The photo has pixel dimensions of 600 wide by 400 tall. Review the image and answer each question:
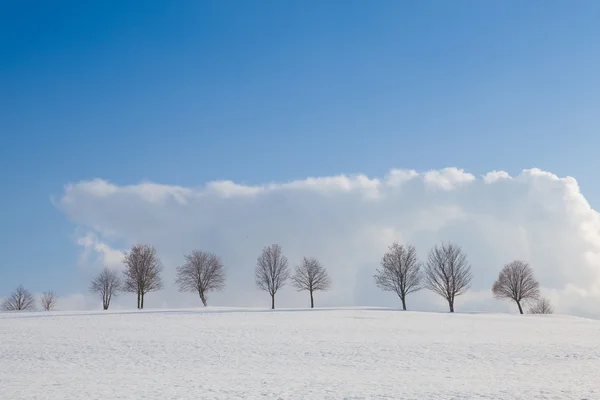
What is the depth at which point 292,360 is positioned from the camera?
24109 mm

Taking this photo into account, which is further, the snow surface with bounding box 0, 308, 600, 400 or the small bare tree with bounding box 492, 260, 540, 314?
the small bare tree with bounding box 492, 260, 540, 314

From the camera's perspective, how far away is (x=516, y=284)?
7594 centimetres

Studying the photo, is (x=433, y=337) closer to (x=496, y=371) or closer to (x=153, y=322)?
(x=496, y=371)

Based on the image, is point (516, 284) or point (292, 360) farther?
point (516, 284)

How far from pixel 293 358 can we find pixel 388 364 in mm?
5194

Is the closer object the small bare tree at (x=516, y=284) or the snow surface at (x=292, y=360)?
the snow surface at (x=292, y=360)

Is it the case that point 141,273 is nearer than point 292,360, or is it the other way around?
point 292,360

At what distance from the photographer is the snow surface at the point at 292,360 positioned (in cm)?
1656

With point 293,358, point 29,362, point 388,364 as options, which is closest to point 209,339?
point 293,358

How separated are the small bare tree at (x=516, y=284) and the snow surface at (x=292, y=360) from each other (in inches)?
1407

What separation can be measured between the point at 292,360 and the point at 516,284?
63.8 metres

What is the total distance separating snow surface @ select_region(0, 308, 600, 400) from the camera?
16562mm

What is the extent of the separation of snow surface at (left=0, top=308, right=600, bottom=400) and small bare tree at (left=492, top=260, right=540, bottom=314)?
1407 inches

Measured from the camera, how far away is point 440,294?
69750 mm
